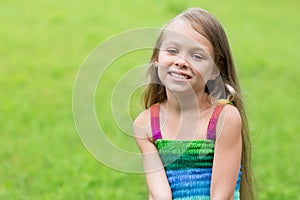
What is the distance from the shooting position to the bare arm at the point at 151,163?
2695 mm

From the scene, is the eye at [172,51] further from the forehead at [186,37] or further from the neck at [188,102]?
the neck at [188,102]

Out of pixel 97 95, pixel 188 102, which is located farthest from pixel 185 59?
pixel 97 95

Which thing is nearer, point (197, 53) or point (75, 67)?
point (197, 53)

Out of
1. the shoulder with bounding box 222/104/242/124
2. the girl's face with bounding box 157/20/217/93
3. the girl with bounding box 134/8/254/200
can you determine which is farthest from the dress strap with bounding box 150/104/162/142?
the shoulder with bounding box 222/104/242/124

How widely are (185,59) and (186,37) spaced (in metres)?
0.10

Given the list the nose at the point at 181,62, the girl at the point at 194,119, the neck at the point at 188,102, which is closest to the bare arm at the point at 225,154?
the girl at the point at 194,119

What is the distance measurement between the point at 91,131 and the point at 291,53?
286 inches

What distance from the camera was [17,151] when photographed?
4.81m

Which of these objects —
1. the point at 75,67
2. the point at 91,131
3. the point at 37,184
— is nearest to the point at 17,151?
the point at 37,184

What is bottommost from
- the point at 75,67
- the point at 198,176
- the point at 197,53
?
the point at 75,67

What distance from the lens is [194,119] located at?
2.74 m

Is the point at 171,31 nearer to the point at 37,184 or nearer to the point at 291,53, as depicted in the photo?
the point at 37,184

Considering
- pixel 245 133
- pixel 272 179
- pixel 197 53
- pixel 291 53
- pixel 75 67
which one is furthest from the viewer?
pixel 291 53

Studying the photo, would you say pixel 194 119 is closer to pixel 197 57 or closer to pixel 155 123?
pixel 155 123
